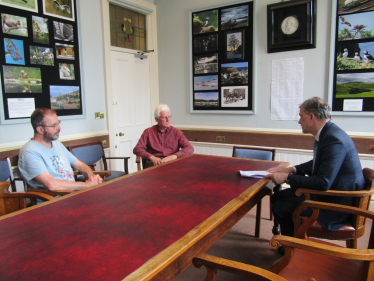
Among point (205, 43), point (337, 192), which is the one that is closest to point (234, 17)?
point (205, 43)

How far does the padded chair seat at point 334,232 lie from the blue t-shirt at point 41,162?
2067 mm

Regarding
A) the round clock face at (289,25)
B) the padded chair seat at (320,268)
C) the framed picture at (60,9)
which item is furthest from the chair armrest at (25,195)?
the round clock face at (289,25)

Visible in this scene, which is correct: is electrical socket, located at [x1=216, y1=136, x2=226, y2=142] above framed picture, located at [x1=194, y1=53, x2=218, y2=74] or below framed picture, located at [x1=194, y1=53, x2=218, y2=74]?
below

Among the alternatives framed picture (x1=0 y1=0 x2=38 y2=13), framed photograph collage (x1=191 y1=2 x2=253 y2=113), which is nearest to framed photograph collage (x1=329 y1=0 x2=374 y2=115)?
framed photograph collage (x1=191 y1=2 x2=253 y2=113)

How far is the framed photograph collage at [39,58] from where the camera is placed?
3.04 m

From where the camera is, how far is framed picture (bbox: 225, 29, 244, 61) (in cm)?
411

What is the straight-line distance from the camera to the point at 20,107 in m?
3.15

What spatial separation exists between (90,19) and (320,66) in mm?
3180

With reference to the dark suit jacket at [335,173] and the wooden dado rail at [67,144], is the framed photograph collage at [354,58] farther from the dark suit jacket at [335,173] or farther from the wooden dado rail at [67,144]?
the wooden dado rail at [67,144]

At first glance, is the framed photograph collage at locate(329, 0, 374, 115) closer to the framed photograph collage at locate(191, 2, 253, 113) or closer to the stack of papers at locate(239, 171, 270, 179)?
the framed photograph collage at locate(191, 2, 253, 113)

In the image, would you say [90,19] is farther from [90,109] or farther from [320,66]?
[320,66]

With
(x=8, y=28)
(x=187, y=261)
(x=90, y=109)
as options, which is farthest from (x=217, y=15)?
(x=187, y=261)

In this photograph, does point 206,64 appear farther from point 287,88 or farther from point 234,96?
point 287,88

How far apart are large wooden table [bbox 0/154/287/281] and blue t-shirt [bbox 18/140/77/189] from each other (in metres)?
0.66
